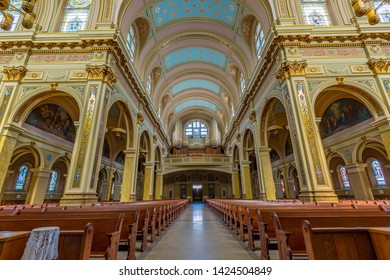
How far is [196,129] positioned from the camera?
30.0 meters

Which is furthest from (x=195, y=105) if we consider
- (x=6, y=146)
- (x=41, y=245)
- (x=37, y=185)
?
(x=41, y=245)

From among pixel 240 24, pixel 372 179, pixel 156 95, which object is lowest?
pixel 372 179

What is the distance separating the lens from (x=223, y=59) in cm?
1575

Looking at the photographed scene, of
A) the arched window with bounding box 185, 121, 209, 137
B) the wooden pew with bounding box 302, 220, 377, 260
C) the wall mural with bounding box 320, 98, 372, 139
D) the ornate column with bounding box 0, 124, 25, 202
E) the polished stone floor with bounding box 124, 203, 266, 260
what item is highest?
the arched window with bounding box 185, 121, 209, 137

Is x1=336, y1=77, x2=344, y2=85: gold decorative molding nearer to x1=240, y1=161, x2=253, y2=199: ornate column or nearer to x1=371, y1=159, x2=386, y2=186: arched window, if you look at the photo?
x1=371, y1=159, x2=386, y2=186: arched window

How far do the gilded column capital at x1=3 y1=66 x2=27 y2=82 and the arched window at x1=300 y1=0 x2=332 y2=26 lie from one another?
13381 mm

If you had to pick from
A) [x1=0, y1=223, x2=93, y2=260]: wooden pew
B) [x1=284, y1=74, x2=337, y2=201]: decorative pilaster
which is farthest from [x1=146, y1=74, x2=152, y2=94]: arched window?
[x1=0, y1=223, x2=93, y2=260]: wooden pew

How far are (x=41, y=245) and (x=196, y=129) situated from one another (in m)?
28.7

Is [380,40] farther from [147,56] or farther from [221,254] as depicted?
[147,56]

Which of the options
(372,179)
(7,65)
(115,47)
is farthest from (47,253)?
(372,179)

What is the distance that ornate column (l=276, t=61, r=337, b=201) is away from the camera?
6016mm

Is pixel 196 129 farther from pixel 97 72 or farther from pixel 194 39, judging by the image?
pixel 97 72
